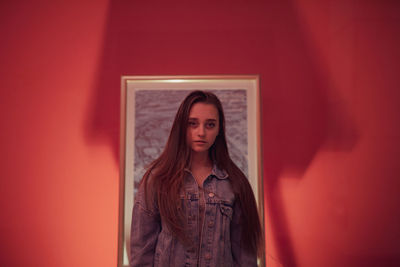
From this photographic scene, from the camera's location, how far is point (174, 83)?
76.1 inches

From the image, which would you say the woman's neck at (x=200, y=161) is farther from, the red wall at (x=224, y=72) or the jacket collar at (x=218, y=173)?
the red wall at (x=224, y=72)

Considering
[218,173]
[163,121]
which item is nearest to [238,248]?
[218,173]

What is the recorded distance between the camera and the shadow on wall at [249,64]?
1.96 metres

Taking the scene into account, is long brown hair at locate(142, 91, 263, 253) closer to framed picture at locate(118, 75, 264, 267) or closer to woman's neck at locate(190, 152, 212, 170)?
woman's neck at locate(190, 152, 212, 170)

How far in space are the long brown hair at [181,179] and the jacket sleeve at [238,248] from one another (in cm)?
2

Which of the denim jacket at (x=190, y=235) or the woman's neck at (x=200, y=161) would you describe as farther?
the woman's neck at (x=200, y=161)

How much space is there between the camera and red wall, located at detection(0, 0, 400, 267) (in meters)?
1.92

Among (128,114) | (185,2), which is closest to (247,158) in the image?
(128,114)

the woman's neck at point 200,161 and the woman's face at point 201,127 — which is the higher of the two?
the woman's face at point 201,127

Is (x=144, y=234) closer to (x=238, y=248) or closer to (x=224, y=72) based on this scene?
(x=238, y=248)

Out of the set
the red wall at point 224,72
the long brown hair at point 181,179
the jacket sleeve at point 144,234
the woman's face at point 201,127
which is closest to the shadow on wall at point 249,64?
the red wall at point 224,72

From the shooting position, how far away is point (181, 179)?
159 centimetres

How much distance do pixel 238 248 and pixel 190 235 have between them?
0.90ft

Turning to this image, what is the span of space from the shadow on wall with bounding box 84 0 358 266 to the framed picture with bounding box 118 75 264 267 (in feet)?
0.31
